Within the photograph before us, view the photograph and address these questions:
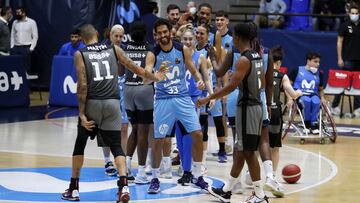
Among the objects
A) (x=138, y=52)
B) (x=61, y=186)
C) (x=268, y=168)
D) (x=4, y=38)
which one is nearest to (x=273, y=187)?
(x=268, y=168)

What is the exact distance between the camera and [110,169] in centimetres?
1241

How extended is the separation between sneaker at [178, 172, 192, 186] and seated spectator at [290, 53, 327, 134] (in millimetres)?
5112

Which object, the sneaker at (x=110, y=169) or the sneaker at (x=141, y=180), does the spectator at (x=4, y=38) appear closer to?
the sneaker at (x=110, y=169)

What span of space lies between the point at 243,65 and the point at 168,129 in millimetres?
1722

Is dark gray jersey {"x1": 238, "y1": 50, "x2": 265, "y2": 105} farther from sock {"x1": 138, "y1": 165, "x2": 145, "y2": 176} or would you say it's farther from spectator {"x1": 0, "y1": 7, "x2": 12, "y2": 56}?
spectator {"x1": 0, "y1": 7, "x2": 12, "y2": 56}

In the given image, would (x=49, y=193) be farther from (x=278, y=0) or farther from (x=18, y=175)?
(x=278, y=0)

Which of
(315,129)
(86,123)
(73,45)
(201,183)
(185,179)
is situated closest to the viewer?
(86,123)

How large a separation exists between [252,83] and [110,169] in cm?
297

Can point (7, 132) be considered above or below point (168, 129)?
below

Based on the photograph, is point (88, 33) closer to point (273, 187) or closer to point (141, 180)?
point (141, 180)

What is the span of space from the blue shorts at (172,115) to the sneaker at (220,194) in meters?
0.97

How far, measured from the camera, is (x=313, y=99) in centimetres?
1655

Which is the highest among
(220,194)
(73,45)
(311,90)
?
(73,45)

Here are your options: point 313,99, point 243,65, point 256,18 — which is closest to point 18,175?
point 243,65
